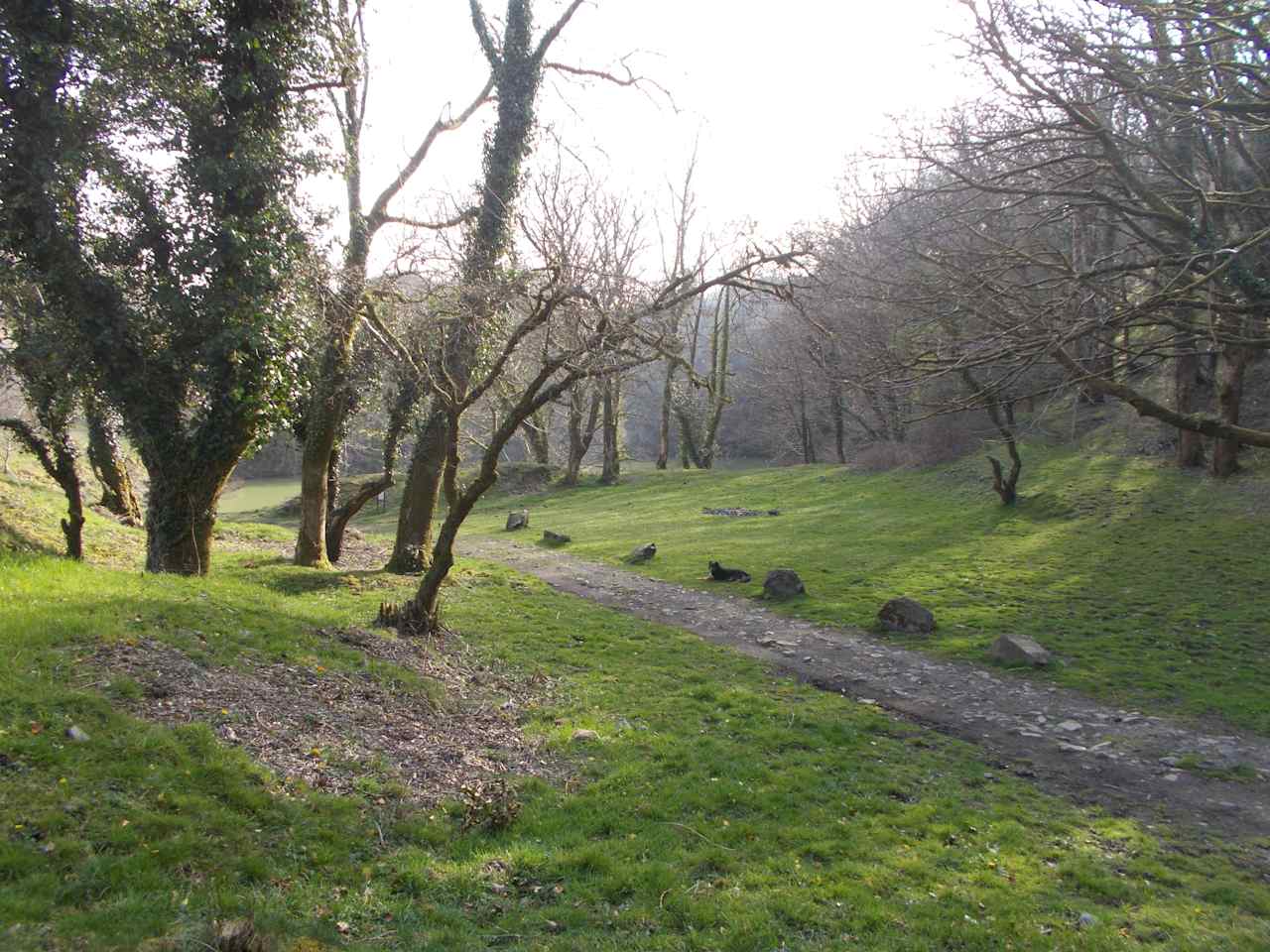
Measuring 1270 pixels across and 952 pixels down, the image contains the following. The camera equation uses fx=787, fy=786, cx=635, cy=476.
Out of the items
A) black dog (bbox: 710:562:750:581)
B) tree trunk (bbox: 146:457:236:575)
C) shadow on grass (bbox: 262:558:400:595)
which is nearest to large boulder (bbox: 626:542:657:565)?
black dog (bbox: 710:562:750:581)

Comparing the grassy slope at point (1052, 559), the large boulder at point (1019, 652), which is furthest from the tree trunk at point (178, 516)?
the large boulder at point (1019, 652)

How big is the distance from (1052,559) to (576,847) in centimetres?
1451

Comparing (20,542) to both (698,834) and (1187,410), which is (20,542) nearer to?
(698,834)

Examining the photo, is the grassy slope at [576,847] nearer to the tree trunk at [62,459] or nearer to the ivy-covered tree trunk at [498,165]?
the tree trunk at [62,459]

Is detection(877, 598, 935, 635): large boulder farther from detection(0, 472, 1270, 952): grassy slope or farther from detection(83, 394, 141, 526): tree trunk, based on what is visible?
detection(83, 394, 141, 526): tree trunk

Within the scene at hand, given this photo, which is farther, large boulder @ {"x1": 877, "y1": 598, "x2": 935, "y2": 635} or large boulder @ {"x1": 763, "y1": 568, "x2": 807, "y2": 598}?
large boulder @ {"x1": 763, "y1": 568, "x2": 807, "y2": 598}

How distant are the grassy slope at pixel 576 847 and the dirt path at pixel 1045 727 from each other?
2.09ft

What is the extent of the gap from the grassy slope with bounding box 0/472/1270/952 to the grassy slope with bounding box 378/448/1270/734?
4269mm

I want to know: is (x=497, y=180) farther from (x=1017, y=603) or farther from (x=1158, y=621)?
(x=1158, y=621)

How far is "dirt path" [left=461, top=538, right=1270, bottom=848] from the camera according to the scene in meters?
7.20

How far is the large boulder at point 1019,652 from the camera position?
35.7 ft

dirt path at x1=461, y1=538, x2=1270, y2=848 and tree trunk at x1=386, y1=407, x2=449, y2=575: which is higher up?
tree trunk at x1=386, y1=407, x2=449, y2=575

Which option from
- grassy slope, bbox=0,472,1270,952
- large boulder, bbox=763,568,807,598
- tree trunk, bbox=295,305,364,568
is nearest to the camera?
grassy slope, bbox=0,472,1270,952

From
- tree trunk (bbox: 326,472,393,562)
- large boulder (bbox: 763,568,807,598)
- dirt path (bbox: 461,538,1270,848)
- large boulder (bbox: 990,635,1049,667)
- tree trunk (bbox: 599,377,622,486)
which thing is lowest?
dirt path (bbox: 461,538,1270,848)
